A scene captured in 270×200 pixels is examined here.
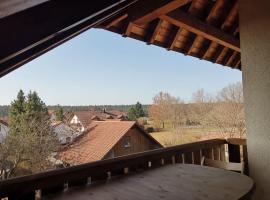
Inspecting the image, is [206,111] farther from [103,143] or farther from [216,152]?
[216,152]

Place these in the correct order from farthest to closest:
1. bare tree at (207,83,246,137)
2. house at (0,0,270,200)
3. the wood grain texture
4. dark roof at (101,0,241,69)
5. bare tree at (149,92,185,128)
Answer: bare tree at (207,83,246,137), bare tree at (149,92,185,128), dark roof at (101,0,241,69), the wood grain texture, house at (0,0,270,200)

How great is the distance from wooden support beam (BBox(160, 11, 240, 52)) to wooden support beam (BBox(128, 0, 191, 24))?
0.20 metres

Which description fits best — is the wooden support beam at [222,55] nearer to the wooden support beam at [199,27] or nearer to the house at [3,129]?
the wooden support beam at [199,27]

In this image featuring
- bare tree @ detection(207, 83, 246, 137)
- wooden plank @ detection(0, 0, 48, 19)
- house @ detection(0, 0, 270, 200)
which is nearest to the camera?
wooden plank @ detection(0, 0, 48, 19)

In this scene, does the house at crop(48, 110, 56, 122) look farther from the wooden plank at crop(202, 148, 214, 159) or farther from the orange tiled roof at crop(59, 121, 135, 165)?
the wooden plank at crop(202, 148, 214, 159)

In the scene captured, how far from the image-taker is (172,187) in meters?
1.74

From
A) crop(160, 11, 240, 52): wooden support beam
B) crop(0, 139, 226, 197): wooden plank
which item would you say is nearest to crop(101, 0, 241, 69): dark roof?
crop(160, 11, 240, 52): wooden support beam

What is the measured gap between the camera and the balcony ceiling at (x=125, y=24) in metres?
0.46

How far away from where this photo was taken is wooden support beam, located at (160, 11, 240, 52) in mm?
2899

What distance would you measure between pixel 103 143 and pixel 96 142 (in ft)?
0.96

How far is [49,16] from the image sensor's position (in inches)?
20.2

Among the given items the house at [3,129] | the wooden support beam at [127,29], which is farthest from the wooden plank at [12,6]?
the house at [3,129]

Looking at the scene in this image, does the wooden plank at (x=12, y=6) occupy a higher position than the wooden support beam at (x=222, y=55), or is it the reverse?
the wooden support beam at (x=222, y=55)

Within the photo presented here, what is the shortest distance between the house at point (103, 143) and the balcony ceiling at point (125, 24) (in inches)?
259
